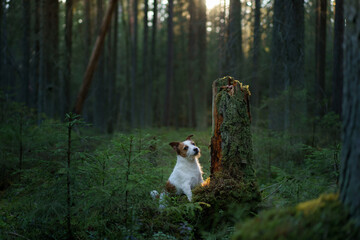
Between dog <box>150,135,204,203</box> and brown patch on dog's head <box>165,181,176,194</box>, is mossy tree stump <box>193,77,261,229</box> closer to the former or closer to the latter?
dog <box>150,135,204,203</box>

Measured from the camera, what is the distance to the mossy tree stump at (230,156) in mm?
4762

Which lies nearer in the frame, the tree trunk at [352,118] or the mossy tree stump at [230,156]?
the tree trunk at [352,118]

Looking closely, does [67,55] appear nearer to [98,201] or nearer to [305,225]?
[98,201]

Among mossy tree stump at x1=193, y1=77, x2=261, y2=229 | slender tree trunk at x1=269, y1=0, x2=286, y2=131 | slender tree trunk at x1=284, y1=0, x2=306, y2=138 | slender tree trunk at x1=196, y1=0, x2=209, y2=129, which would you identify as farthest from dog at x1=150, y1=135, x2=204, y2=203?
slender tree trunk at x1=196, y1=0, x2=209, y2=129

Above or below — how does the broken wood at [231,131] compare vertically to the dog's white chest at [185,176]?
above

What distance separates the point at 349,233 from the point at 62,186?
347 centimetres

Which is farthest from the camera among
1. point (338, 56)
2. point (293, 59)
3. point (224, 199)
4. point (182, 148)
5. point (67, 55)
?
point (67, 55)

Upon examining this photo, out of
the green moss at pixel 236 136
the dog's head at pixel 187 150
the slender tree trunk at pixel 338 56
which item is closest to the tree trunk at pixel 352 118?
the green moss at pixel 236 136

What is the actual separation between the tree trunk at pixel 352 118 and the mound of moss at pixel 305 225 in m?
Result: 0.14

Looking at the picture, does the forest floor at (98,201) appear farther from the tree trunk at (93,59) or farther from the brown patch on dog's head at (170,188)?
the tree trunk at (93,59)

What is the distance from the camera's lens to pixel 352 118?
8.52 feet

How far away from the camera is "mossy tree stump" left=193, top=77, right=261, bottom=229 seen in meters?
4.76

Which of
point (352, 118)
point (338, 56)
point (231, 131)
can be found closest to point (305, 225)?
point (352, 118)

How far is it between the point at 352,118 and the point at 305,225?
110 cm
